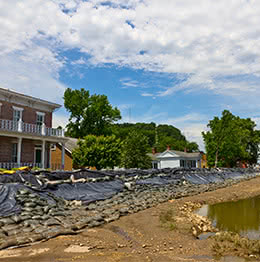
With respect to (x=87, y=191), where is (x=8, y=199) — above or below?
above

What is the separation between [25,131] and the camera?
21516 mm

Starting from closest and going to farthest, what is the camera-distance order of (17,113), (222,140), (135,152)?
1. (17,113)
2. (135,152)
3. (222,140)

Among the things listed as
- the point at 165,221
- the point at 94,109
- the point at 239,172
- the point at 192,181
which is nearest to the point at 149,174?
the point at 192,181

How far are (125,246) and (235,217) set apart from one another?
6.90 meters

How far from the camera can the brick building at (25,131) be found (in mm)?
20734

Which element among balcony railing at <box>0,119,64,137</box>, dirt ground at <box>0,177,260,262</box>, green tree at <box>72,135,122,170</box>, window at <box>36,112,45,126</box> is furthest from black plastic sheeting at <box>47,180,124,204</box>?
window at <box>36,112,45,126</box>

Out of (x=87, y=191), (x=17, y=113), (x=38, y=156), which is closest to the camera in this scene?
(x=87, y=191)

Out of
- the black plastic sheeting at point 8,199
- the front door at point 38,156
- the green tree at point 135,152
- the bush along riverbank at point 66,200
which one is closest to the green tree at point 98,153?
the green tree at point 135,152

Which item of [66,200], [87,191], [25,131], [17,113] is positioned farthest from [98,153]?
[66,200]

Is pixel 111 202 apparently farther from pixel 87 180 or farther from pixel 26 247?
pixel 26 247

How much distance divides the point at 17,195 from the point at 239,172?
34.0 metres

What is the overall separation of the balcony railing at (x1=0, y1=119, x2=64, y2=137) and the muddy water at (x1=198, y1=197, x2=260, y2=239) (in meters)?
14.4

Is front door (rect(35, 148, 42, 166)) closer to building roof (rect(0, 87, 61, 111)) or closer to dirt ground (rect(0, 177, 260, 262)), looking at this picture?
building roof (rect(0, 87, 61, 111))

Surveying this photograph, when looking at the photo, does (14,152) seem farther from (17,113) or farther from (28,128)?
(17,113)
